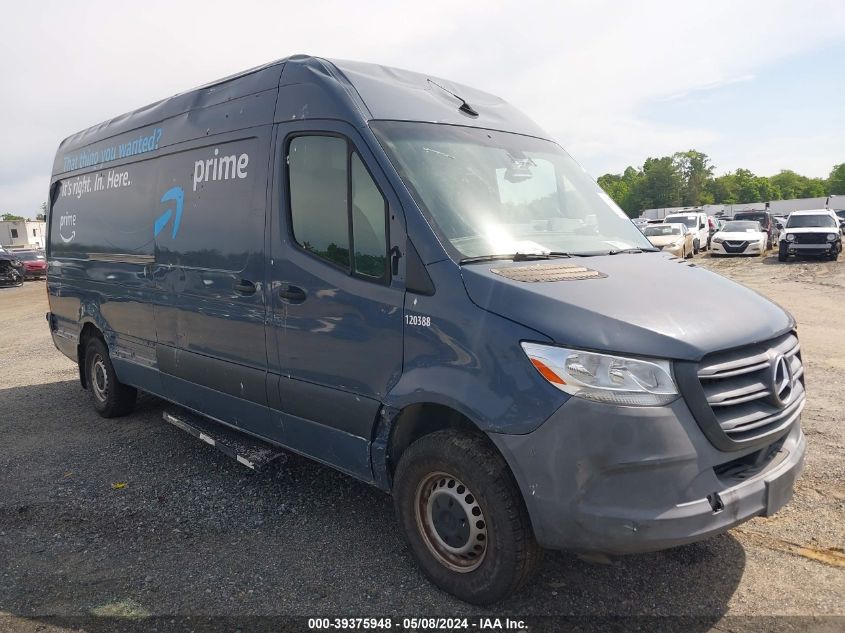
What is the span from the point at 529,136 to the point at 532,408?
7.48 ft

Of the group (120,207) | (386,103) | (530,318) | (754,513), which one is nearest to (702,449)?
(754,513)

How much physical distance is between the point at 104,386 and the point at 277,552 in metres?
3.76

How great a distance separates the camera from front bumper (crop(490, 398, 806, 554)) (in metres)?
2.62

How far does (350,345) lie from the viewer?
141 inches

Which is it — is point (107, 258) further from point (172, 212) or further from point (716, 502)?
point (716, 502)

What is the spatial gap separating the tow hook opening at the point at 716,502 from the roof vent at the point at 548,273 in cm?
109

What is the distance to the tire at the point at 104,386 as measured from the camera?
6.42 m

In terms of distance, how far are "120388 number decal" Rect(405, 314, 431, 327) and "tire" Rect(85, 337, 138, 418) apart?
423cm

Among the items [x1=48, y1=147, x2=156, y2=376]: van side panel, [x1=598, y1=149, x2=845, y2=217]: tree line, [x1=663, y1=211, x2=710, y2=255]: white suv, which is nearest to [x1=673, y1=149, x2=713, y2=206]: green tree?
[x1=598, y1=149, x2=845, y2=217]: tree line

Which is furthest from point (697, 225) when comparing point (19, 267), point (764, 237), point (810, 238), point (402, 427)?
point (19, 267)

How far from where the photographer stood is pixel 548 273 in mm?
3135

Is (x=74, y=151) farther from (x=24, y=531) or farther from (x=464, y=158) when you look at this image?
(x=464, y=158)

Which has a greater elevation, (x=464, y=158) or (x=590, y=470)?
(x=464, y=158)

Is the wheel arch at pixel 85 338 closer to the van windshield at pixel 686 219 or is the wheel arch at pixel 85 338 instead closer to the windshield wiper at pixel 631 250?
the windshield wiper at pixel 631 250
